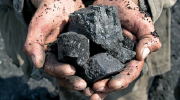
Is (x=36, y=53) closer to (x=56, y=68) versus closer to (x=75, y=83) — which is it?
(x=56, y=68)

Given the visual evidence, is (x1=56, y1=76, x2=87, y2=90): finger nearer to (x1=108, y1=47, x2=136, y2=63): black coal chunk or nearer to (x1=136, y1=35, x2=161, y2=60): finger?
(x1=108, y1=47, x2=136, y2=63): black coal chunk

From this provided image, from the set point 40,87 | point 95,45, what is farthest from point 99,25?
point 40,87

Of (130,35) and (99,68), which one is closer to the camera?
(99,68)

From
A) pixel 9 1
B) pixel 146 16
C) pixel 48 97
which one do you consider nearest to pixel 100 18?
pixel 146 16

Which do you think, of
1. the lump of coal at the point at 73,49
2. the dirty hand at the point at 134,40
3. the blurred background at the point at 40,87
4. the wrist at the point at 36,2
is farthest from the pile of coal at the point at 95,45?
the blurred background at the point at 40,87

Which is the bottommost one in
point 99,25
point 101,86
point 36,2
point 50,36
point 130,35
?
point 101,86

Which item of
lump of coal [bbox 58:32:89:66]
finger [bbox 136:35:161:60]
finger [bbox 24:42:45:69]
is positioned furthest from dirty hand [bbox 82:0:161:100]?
finger [bbox 24:42:45:69]
